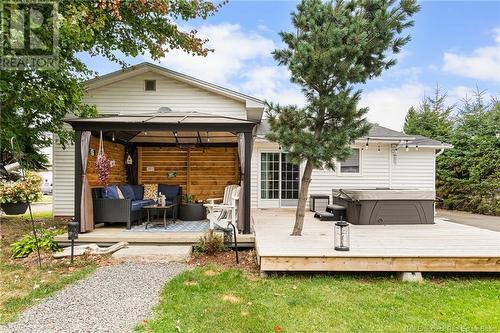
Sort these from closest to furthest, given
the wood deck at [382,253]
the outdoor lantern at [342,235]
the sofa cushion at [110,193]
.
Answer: the wood deck at [382,253]
the outdoor lantern at [342,235]
the sofa cushion at [110,193]

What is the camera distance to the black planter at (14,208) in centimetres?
1067

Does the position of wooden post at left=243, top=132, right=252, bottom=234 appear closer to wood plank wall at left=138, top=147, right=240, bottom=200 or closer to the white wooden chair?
the white wooden chair

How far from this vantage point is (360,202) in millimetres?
7582

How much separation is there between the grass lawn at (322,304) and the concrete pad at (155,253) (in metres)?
0.84

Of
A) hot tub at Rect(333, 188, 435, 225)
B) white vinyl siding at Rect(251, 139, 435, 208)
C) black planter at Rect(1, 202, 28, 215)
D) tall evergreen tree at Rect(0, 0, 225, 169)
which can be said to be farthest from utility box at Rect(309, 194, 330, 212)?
black planter at Rect(1, 202, 28, 215)

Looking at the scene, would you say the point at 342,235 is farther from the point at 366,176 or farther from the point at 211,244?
the point at 366,176

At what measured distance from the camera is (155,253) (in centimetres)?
553

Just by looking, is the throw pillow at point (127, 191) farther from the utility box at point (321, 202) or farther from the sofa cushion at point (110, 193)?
the utility box at point (321, 202)

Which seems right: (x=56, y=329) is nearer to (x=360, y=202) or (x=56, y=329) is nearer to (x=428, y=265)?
(x=428, y=265)

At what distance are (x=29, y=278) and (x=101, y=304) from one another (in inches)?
69.5

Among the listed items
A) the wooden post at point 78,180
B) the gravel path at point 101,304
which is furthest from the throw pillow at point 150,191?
the gravel path at point 101,304

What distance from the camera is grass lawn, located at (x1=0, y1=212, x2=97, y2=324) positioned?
3504 mm

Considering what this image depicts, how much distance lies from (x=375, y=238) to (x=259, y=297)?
295cm

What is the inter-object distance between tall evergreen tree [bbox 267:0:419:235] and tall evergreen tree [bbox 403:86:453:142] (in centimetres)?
1086
